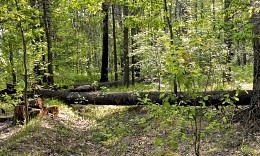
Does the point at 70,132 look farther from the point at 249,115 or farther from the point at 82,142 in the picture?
the point at 249,115

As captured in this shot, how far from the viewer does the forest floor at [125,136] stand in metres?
5.79

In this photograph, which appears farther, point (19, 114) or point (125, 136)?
point (19, 114)

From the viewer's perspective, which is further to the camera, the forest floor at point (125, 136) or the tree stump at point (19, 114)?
the tree stump at point (19, 114)

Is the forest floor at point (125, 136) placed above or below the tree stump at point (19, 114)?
below

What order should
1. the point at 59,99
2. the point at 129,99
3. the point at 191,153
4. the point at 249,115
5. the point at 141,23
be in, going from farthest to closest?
the point at 59,99 → the point at 129,99 → the point at 141,23 → the point at 249,115 → the point at 191,153

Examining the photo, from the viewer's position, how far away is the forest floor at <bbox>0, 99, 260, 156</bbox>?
5793 millimetres

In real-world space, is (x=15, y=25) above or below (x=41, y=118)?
above

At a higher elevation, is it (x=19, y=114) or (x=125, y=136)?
(x=19, y=114)

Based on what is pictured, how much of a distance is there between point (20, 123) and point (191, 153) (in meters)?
5.21

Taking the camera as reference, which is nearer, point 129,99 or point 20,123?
point 20,123

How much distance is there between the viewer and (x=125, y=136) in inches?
304

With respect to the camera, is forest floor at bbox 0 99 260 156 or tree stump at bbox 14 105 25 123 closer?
forest floor at bbox 0 99 260 156

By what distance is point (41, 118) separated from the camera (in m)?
8.33

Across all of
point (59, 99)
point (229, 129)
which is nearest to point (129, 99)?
point (59, 99)
